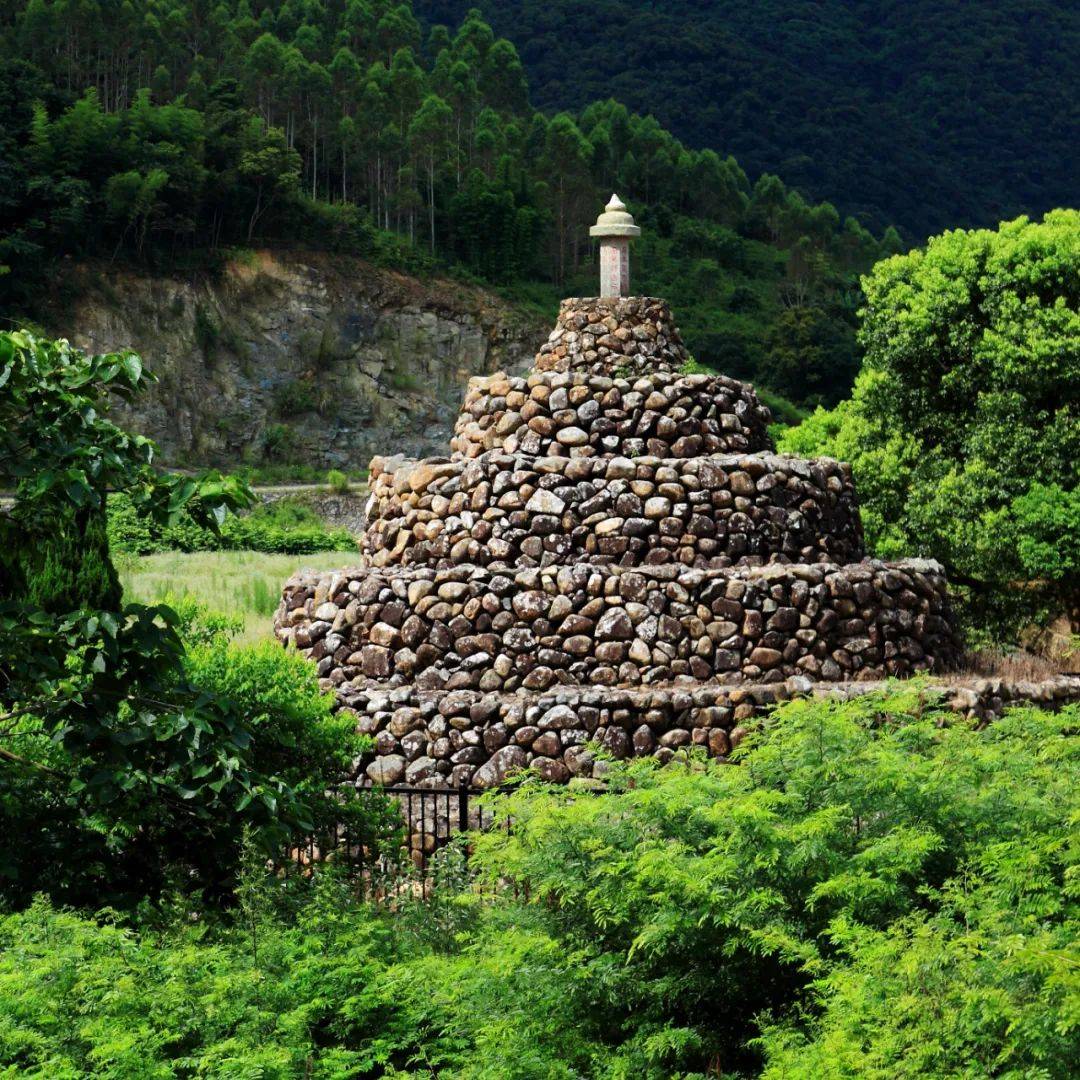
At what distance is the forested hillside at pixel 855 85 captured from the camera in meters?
89.6

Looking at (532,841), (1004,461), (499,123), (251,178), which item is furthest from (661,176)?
(532,841)

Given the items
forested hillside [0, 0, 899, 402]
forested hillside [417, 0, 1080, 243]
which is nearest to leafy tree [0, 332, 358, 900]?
forested hillside [0, 0, 899, 402]

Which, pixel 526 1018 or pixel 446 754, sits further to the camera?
pixel 446 754

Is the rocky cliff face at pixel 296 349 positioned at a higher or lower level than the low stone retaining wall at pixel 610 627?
higher

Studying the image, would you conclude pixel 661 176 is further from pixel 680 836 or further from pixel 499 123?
pixel 680 836

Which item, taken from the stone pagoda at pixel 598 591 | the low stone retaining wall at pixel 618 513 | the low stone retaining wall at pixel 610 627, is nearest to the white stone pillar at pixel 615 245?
the stone pagoda at pixel 598 591

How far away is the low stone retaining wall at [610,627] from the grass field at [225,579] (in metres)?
2.21

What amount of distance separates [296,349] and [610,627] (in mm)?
43438

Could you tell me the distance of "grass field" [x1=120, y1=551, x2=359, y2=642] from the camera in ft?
61.1

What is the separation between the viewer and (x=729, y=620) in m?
12.7

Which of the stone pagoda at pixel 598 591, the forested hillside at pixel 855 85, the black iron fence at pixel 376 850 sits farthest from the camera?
the forested hillside at pixel 855 85

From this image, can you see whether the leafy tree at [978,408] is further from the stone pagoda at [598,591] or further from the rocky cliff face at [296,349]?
the rocky cliff face at [296,349]

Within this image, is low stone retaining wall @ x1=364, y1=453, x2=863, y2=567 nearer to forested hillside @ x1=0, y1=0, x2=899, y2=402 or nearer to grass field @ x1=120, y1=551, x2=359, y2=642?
grass field @ x1=120, y1=551, x2=359, y2=642

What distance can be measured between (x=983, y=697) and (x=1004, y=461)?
27.0 ft
